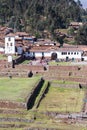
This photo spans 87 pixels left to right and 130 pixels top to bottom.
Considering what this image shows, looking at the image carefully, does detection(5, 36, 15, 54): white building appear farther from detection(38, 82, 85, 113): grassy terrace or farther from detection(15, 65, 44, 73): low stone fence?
detection(38, 82, 85, 113): grassy terrace

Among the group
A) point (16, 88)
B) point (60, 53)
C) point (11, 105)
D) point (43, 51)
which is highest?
point (11, 105)

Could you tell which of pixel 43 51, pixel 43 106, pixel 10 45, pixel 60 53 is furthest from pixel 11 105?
pixel 10 45

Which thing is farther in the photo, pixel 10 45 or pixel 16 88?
pixel 10 45

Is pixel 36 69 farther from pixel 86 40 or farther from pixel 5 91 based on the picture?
pixel 86 40

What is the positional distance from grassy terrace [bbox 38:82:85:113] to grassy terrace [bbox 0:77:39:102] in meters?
1.48

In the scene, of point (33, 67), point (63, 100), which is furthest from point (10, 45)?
point (63, 100)

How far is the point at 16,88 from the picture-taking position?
1312 inches

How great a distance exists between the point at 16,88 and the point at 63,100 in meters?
3.84

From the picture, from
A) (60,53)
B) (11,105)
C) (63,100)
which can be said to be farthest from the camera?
(60,53)

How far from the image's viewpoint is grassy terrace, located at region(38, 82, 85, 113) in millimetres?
29375

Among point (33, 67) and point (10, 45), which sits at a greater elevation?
point (10, 45)

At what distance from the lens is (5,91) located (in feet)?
105

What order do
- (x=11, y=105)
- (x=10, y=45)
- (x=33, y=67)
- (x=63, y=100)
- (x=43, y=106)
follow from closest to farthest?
1. (x=11, y=105)
2. (x=43, y=106)
3. (x=63, y=100)
4. (x=33, y=67)
5. (x=10, y=45)

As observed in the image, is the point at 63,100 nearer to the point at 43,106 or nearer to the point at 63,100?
the point at 63,100
